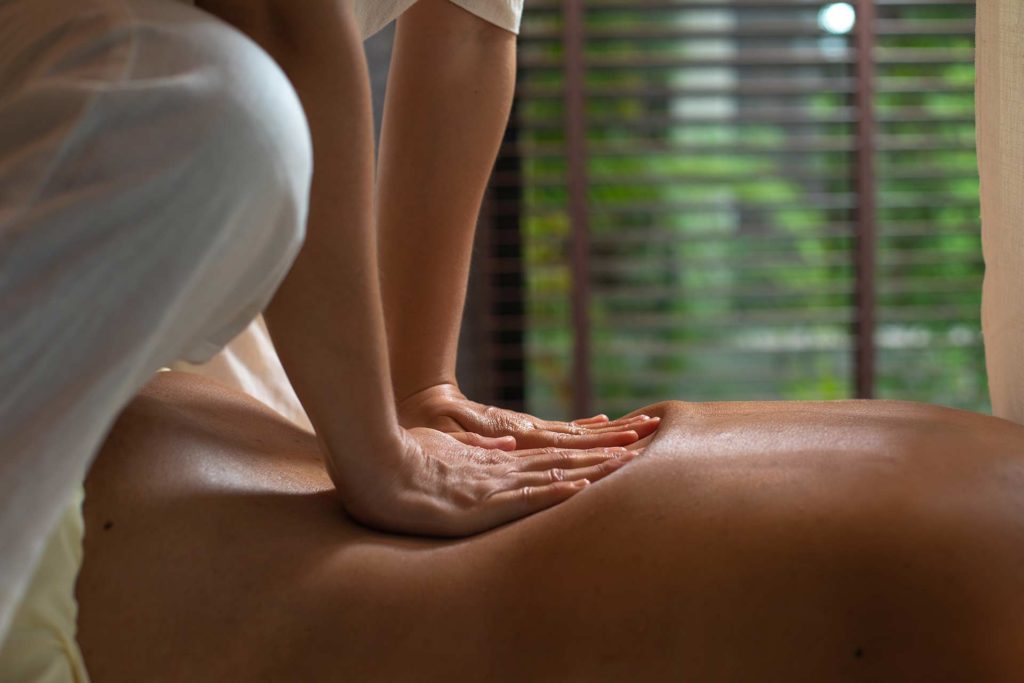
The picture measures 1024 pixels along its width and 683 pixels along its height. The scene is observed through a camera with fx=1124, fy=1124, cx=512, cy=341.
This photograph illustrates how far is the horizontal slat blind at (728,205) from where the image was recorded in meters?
3.27

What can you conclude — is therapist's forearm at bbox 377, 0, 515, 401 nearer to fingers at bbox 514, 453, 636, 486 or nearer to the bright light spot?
fingers at bbox 514, 453, 636, 486

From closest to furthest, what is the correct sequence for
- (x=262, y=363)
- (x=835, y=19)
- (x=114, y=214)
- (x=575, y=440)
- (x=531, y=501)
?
(x=114, y=214)
(x=531, y=501)
(x=575, y=440)
(x=262, y=363)
(x=835, y=19)

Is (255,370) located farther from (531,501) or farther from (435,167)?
(531,501)

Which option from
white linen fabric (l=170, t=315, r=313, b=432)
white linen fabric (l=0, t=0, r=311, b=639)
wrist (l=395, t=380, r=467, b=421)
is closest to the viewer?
white linen fabric (l=0, t=0, r=311, b=639)

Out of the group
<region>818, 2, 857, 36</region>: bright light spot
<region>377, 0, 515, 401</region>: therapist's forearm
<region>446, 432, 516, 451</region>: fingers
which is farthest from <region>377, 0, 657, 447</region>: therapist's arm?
<region>818, 2, 857, 36</region>: bright light spot

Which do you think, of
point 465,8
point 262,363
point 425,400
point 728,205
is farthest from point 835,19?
point 425,400

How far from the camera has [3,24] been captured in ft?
2.62

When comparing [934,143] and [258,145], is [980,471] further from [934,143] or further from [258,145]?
[934,143]

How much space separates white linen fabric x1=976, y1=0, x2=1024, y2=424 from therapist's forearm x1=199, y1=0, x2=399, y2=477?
2.02 ft

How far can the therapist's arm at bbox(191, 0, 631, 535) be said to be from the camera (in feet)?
2.75

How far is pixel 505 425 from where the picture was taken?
1.15 m

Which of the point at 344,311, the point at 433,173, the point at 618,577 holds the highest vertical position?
the point at 433,173

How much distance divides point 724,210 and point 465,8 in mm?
2154

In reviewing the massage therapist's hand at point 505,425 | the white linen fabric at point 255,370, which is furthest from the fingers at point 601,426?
the white linen fabric at point 255,370
